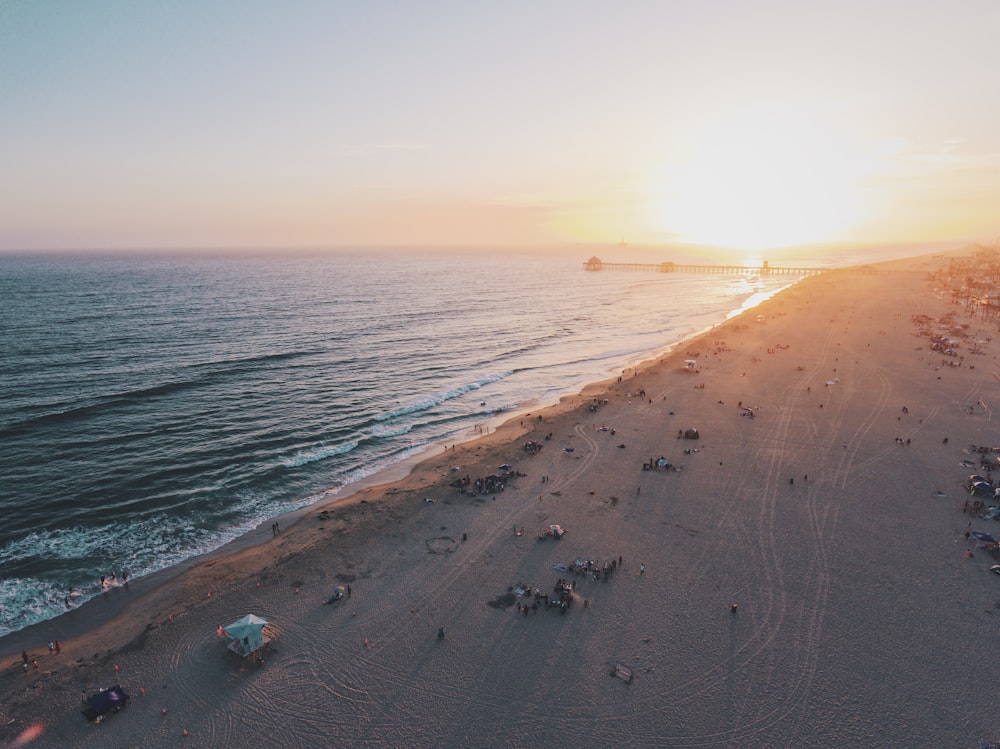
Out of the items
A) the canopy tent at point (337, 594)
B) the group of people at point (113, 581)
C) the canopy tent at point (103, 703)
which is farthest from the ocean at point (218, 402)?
the canopy tent at point (337, 594)

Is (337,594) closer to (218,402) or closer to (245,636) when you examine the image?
(245,636)

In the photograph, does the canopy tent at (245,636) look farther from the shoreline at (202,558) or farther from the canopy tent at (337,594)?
the shoreline at (202,558)

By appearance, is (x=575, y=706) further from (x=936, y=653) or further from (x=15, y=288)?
(x=15, y=288)

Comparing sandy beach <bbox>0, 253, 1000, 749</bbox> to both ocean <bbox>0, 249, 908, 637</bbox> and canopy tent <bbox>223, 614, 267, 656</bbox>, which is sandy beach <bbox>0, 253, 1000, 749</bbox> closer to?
canopy tent <bbox>223, 614, 267, 656</bbox>

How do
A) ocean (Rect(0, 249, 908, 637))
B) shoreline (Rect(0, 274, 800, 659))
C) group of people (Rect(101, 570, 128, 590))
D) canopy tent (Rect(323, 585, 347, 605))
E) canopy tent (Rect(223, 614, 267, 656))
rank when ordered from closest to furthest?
canopy tent (Rect(223, 614, 267, 656)) → shoreline (Rect(0, 274, 800, 659)) → canopy tent (Rect(323, 585, 347, 605)) → group of people (Rect(101, 570, 128, 590)) → ocean (Rect(0, 249, 908, 637))

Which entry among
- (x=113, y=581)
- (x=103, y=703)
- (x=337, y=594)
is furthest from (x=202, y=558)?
(x=103, y=703)

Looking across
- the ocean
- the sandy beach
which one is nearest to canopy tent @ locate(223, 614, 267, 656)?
the sandy beach

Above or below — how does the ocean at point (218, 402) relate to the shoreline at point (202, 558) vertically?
above
